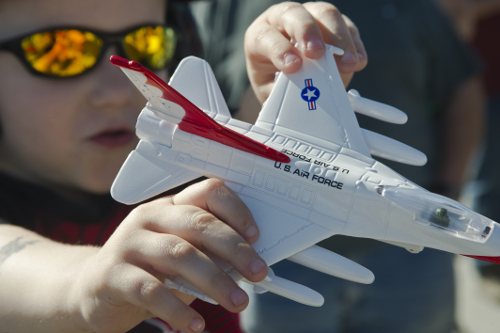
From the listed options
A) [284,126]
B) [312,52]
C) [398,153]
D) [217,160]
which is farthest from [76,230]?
[398,153]

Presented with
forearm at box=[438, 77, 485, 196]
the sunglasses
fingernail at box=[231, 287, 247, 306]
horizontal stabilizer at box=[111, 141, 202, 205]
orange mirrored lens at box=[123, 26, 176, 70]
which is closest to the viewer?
fingernail at box=[231, 287, 247, 306]

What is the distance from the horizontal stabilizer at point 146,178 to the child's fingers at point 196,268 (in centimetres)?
22

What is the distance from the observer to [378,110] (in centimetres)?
118

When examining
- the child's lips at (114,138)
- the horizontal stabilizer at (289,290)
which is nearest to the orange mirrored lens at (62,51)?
the child's lips at (114,138)

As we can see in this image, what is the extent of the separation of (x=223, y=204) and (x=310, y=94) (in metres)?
0.45

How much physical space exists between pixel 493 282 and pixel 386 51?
2.28m

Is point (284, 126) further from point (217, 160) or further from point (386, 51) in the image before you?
point (386, 51)

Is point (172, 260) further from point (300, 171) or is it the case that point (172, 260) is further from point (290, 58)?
point (290, 58)

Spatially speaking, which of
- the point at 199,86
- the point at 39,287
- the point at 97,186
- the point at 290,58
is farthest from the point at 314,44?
the point at 39,287

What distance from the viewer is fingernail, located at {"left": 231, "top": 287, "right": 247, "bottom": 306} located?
88 cm

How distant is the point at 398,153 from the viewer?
1.13 metres

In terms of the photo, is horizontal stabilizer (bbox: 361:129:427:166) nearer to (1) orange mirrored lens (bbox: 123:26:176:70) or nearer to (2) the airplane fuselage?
(2) the airplane fuselage

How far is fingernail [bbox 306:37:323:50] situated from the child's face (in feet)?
2.25

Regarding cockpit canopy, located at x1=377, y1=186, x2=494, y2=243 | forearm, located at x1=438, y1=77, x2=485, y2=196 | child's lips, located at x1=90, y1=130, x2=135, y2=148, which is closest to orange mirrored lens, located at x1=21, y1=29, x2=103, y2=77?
child's lips, located at x1=90, y1=130, x2=135, y2=148
